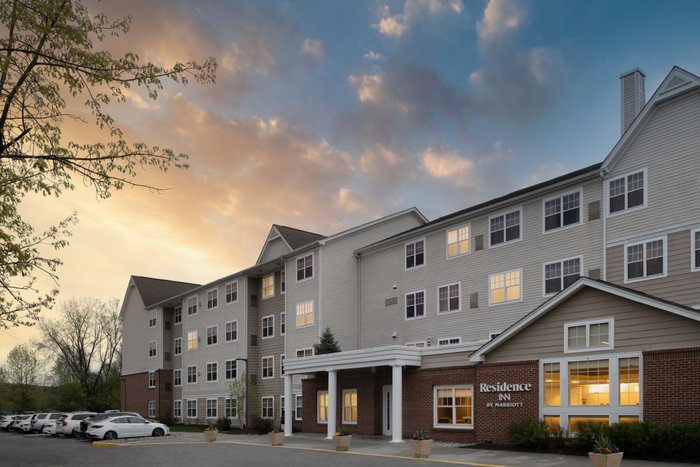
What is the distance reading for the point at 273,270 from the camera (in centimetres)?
4725

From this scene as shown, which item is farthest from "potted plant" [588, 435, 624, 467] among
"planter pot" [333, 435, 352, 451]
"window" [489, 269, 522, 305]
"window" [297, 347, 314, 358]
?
"window" [297, 347, 314, 358]

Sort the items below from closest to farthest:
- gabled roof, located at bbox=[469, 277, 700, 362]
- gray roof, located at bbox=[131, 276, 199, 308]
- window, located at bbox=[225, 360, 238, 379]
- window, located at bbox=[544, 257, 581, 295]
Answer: gabled roof, located at bbox=[469, 277, 700, 362] → window, located at bbox=[544, 257, 581, 295] → window, located at bbox=[225, 360, 238, 379] → gray roof, located at bbox=[131, 276, 199, 308]

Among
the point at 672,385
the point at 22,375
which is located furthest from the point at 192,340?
the point at 22,375

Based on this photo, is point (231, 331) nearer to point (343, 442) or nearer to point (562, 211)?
point (343, 442)

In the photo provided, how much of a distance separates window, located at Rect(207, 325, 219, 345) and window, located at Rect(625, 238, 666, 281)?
34.7m

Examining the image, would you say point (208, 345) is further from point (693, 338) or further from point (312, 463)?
point (693, 338)

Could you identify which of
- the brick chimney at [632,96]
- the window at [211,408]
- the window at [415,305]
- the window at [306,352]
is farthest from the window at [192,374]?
the brick chimney at [632,96]

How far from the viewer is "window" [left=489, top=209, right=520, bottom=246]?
30531mm

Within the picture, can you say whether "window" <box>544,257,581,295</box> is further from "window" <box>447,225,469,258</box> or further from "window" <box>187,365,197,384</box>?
"window" <box>187,365,197,384</box>

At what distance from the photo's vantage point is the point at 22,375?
10850 centimetres

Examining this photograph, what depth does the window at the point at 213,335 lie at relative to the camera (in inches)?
2044

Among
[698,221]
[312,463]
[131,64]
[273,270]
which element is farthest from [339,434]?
[273,270]

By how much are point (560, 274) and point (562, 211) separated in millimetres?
2743

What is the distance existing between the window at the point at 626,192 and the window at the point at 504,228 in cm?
499
